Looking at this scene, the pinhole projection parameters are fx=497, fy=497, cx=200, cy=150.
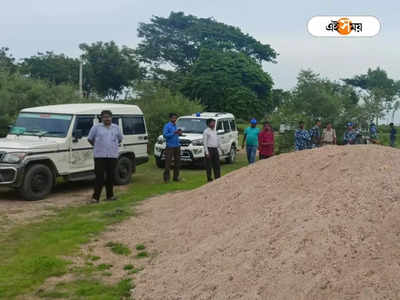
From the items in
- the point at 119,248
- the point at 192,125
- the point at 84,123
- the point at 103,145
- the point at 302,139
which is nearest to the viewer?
the point at 119,248

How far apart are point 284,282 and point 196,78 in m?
37.0

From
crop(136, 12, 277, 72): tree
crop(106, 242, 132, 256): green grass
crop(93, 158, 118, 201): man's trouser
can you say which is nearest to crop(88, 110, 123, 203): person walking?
crop(93, 158, 118, 201): man's trouser

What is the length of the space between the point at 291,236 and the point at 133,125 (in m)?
8.84

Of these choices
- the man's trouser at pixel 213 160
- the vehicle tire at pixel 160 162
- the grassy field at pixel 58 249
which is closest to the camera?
the grassy field at pixel 58 249

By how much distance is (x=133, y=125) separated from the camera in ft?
43.8

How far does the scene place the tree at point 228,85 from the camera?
39656 millimetres

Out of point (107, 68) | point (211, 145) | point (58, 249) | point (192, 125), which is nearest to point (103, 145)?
point (211, 145)

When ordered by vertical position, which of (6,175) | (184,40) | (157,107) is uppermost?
(184,40)

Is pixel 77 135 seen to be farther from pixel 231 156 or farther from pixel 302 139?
pixel 231 156

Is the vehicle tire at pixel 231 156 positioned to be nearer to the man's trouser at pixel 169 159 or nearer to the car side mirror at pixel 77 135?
the man's trouser at pixel 169 159

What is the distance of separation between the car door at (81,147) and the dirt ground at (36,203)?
66 cm

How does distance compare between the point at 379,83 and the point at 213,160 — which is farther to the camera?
the point at 379,83

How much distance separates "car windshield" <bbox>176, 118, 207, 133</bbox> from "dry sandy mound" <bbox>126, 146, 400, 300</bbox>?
8.92 metres

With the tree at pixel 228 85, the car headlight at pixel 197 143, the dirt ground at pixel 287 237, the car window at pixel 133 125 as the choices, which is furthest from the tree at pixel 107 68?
the dirt ground at pixel 287 237
